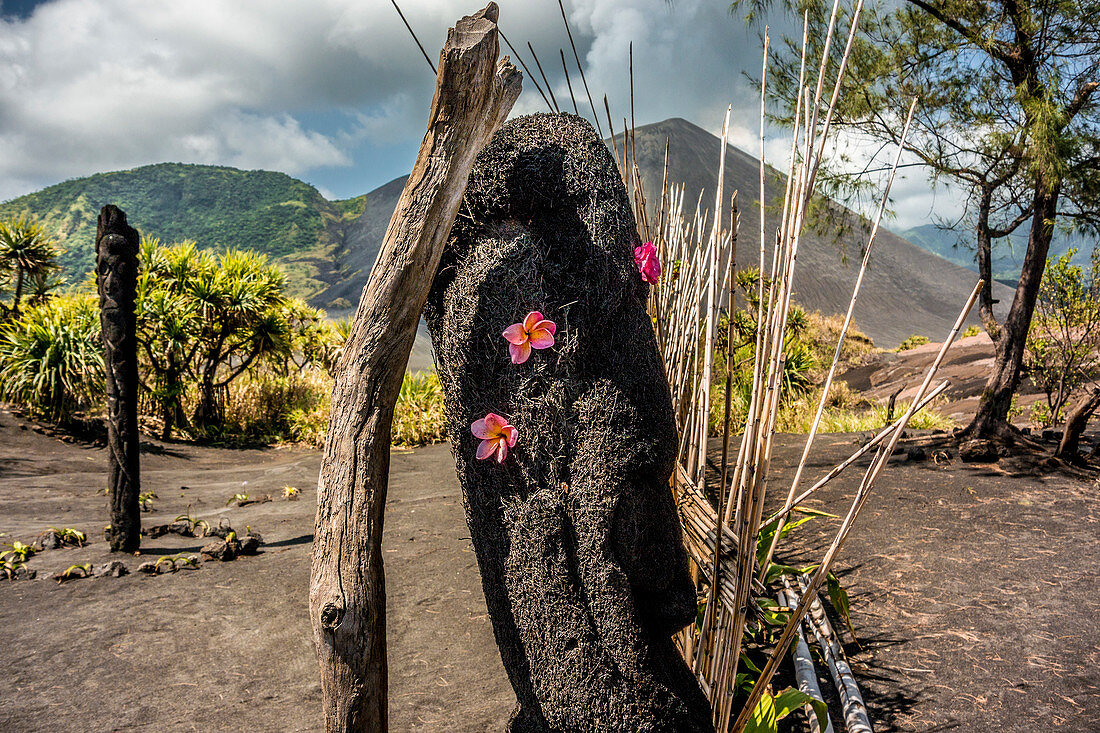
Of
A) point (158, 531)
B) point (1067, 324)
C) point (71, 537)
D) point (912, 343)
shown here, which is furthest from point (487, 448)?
point (912, 343)

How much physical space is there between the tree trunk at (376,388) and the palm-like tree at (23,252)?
30.5 feet

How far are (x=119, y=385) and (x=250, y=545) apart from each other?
1102 millimetres

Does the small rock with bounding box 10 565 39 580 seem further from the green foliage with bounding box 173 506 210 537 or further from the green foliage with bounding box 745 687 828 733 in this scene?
the green foliage with bounding box 745 687 828 733

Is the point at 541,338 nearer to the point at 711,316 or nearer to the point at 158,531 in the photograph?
the point at 711,316

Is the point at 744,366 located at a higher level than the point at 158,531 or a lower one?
higher

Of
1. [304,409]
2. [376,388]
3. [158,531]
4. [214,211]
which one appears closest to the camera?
[376,388]

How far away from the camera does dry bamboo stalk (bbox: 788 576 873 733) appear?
5.42 feet

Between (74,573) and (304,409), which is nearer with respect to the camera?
(74,573)

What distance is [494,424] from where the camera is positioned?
124 cm

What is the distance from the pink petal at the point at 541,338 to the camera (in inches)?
47.8

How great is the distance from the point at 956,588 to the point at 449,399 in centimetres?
260

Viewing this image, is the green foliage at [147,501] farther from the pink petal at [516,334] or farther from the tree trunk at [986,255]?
the tree trunk at [986,255]

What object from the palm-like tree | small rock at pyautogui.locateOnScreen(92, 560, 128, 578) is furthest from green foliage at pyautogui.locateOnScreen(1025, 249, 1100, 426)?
the palm-like tree

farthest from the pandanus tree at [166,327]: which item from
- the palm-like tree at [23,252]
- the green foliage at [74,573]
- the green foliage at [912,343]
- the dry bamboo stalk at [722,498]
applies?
the green foliage at [912,343]
